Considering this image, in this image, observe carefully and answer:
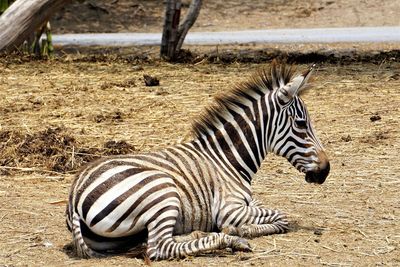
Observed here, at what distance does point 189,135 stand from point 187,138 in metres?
0.05

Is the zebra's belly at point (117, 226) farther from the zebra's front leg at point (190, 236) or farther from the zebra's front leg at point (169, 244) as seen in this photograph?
the zebra's front leg at point (190, 236)

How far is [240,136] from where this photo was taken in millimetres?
6891

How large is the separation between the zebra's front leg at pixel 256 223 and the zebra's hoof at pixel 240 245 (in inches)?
8.8

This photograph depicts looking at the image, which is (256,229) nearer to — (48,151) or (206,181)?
(206,181)

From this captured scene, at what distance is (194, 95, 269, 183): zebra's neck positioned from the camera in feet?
22.5

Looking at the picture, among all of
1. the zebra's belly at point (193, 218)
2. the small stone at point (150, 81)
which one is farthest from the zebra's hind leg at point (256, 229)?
the small stone at point (150, 81)

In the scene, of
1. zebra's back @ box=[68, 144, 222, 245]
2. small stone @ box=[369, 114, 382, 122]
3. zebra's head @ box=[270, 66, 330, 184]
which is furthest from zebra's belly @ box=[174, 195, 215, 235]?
small stone @ box=[369, 114, 382, 122]

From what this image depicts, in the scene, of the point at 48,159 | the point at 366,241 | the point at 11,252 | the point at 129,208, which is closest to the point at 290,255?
the point at 366,241

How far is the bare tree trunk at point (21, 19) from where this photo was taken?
1580cm

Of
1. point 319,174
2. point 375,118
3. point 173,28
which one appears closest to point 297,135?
point 319,174

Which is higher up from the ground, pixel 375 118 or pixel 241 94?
pixel 241 94

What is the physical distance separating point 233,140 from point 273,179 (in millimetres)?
2031

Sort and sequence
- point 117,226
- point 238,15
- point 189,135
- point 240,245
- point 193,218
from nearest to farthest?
1. point 117,226
2. point 240,245
3. point 193,218
4. point 189,135
5. point 238,15

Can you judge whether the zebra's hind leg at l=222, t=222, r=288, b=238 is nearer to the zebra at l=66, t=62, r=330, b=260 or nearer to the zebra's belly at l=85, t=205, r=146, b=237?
the zebra at l=66, t=62, r=330, b=260
